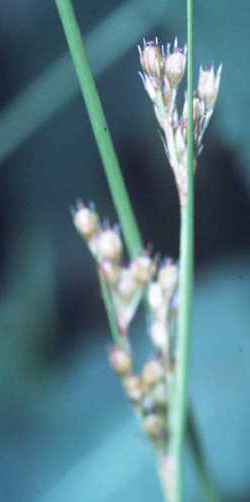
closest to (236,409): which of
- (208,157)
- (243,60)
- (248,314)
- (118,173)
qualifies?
(248,314)

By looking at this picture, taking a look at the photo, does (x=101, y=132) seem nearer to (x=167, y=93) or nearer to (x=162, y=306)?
(x=167, y=93)

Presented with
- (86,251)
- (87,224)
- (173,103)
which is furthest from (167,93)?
(86,251)

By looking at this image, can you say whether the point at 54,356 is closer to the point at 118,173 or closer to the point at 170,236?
the point at 170,236

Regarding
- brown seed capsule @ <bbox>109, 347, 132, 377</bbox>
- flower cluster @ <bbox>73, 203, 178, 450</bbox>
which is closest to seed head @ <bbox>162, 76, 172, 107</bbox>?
flower cluster @ <bbox>73, 203, 178, 450</bbox>

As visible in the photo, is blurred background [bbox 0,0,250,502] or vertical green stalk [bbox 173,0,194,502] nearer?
vertical green stalk [bbox 173,0,194,502]

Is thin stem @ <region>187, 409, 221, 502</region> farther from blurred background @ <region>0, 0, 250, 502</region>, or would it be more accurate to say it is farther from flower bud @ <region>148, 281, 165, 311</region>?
blurred background @ <region>0, 0, 250, 502</region>

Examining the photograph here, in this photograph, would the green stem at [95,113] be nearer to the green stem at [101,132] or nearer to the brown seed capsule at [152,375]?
the green stem at [101,132]

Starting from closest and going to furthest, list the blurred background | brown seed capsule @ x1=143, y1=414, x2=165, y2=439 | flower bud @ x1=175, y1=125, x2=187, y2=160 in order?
brown seed capsule @ x1=143, y1=414, x2=165, y2=439, flower bud @ x1=175, y1=125, x2=187, y2=160, the blurred background
